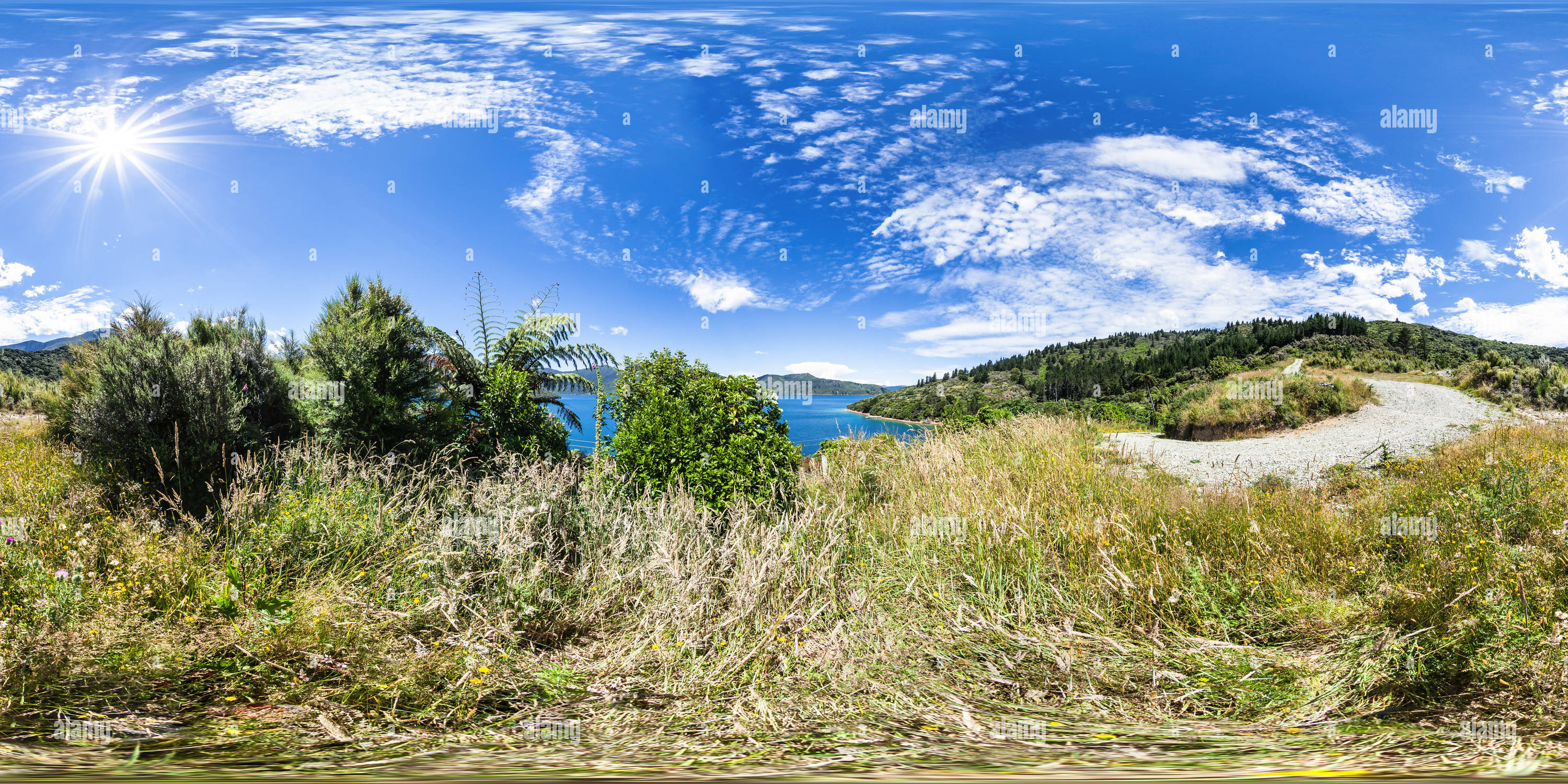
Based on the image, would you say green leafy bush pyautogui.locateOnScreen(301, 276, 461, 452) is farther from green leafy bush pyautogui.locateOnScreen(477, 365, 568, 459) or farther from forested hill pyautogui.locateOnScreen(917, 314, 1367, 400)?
forested hill pyautogui.locateOnScreen(917, 314, 1367, 400)

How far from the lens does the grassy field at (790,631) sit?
91.4 inches

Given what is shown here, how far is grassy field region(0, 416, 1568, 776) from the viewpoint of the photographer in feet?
7.61

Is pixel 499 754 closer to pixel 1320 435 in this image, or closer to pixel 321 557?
pixel 321 557

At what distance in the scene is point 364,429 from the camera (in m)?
6.78

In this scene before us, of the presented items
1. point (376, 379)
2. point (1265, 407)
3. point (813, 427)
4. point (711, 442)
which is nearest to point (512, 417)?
point (376, 379)

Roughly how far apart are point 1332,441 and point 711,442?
13013 millimetres

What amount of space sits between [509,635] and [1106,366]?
37.9 m

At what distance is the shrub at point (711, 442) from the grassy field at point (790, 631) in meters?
0.41

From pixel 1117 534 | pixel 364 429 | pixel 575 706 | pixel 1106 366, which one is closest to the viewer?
pixel 575 706

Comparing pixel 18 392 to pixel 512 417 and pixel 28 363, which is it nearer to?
pixel 28 363

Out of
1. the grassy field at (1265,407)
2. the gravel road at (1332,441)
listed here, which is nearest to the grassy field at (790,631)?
the gravel road at (1332,441)

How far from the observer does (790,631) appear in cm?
344

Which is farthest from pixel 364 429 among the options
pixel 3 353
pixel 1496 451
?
pixel 3 353

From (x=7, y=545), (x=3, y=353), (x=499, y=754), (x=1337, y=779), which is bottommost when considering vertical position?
(x=1337, y=779)
